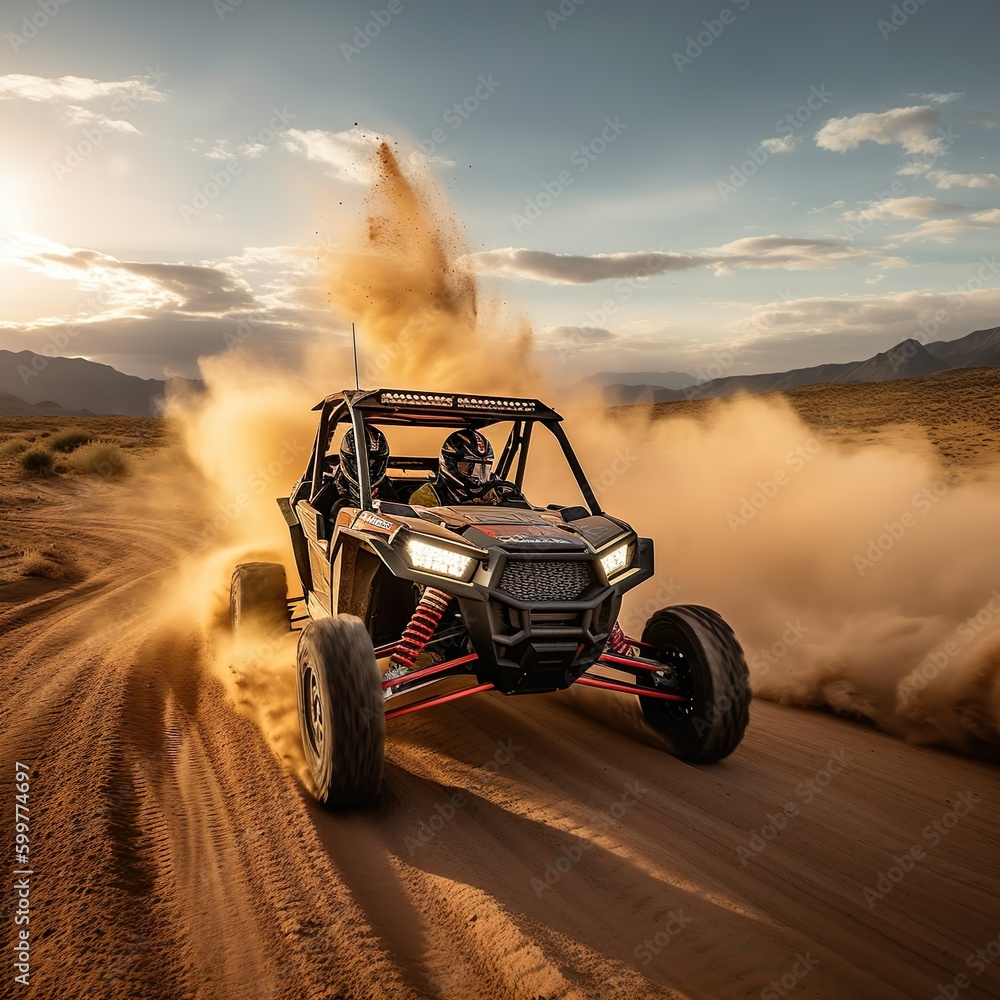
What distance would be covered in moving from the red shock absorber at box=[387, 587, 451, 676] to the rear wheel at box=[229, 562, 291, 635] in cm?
281

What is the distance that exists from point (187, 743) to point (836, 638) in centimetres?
586

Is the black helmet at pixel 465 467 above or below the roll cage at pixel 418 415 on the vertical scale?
below

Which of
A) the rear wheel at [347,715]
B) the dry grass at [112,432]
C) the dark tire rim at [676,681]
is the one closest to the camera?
the rear wheel at [347,715]

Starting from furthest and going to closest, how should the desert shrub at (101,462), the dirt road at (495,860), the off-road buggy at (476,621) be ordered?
the desert shrub at (101,462) < the off-road buggy at (476,621) < the dirt road at (495,860)

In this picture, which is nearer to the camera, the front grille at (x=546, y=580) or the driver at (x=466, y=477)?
the front grille at (x=546, y=580)

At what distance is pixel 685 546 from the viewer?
10203 mm

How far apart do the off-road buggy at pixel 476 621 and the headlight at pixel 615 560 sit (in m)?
0.01

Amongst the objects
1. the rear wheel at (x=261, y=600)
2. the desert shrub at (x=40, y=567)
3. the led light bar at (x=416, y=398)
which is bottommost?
the desert shrub at (x=40, y=567)

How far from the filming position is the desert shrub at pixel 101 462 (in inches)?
913

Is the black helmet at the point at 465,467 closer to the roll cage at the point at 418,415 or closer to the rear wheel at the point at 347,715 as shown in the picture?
the roll cage at the point at 418,415

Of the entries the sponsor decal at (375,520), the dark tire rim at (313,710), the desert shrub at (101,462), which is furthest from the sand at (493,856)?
the desert shrub at (101,462)

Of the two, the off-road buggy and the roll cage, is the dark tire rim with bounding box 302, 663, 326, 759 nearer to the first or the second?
the off-road buggy

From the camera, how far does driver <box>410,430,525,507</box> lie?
506 centimetres

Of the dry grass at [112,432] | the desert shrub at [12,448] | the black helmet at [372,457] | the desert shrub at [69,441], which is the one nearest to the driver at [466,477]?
the black helmet at [372,457]
